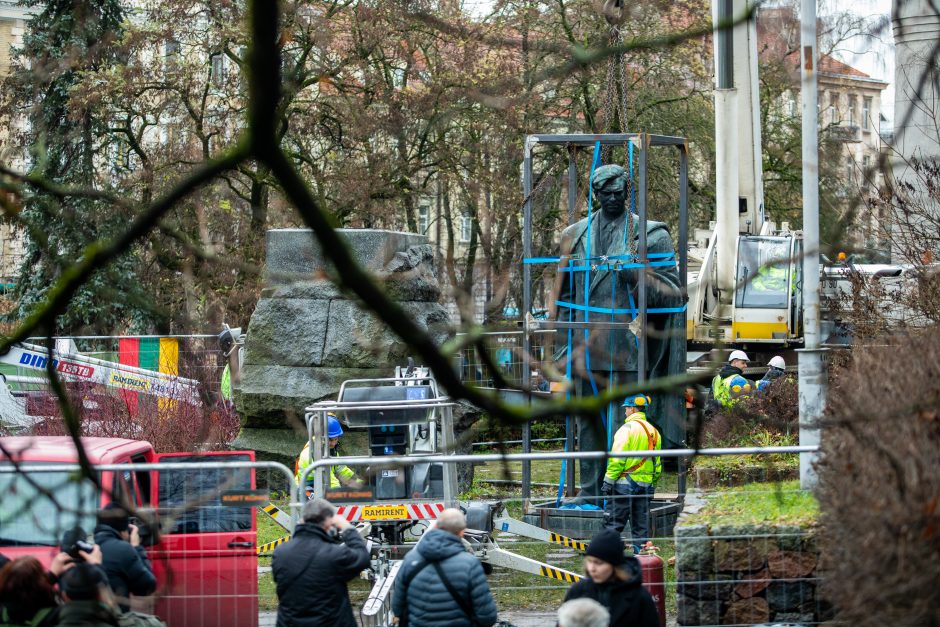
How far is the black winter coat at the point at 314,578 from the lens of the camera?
6902 mm

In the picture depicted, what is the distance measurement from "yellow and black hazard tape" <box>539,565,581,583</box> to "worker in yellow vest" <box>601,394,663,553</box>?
3.45ft

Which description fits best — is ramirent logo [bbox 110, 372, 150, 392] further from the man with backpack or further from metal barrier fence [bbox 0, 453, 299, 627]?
the man with backpack

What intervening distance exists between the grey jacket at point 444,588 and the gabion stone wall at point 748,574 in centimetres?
145

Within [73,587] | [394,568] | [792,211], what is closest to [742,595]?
[394,568]

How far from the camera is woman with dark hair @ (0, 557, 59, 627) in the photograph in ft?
18.5

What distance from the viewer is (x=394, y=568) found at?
28.6ft

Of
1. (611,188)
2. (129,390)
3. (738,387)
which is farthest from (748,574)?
(129,390)

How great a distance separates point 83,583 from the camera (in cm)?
509

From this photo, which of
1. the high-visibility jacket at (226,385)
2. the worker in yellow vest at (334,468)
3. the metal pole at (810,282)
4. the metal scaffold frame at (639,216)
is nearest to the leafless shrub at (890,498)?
the metal pole at (810,282)

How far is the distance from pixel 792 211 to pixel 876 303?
18.8m

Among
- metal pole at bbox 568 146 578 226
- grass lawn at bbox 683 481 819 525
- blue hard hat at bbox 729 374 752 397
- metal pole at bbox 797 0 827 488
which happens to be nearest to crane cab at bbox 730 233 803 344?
blue hard hat at bbox 729 374 752 397

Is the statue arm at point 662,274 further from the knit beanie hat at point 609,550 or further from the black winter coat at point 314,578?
the knit beanie hat at point 609,550

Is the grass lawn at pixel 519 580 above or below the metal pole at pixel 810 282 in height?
below

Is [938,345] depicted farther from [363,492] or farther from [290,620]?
[363,492]
